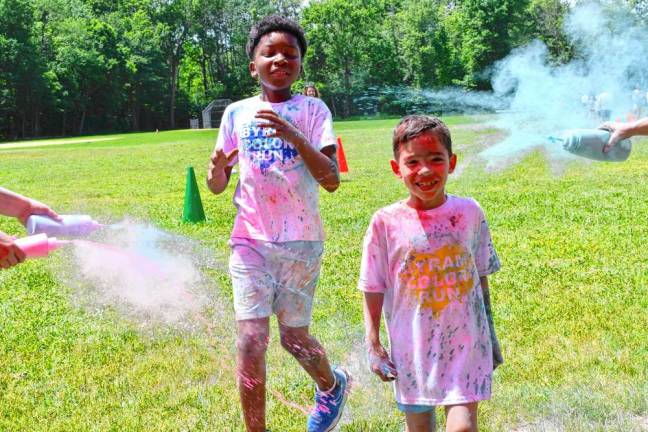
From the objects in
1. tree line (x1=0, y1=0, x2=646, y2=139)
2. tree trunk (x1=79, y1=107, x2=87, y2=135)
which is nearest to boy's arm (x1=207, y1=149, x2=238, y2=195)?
tree line (x1=0, y1=0, x2=646, y2=139)

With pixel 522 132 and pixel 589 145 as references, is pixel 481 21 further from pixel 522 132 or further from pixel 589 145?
pixel 589 145

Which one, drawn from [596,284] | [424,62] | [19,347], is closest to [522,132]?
[596,284]

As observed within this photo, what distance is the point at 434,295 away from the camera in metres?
2.45

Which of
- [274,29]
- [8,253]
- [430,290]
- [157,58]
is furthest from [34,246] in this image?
[157,58]

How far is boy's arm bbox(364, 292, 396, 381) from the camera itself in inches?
97.7

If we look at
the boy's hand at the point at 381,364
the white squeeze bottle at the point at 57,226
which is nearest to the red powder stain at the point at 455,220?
the boy's hand at the point at 381,364

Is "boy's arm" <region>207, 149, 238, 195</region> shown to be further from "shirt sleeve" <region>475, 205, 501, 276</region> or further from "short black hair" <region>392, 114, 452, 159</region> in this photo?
"shirt sleeve" <region>475, 205, 501, 276</region>

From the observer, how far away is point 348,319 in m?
4.88

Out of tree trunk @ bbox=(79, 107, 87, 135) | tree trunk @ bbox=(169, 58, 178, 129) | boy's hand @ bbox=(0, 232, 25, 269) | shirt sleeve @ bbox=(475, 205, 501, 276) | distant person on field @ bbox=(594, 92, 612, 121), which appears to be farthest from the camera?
tree trunk @ bbox=(169, 58, 178, 129)

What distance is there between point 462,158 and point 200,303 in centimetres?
1086

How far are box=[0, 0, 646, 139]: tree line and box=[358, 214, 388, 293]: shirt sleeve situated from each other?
2803 centimetres

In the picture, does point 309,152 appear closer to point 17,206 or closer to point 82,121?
point 17,206

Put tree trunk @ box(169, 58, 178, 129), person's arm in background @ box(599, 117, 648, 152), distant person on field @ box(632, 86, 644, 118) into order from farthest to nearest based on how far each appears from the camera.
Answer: tree trunk @ box(169, 58, 178, 129), distant person on field @ box(632, 86, 644, 118), person's arm in background @ box(599, 117, 648, 152)

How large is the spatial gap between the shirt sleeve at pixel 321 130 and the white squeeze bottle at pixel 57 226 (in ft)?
4.01
